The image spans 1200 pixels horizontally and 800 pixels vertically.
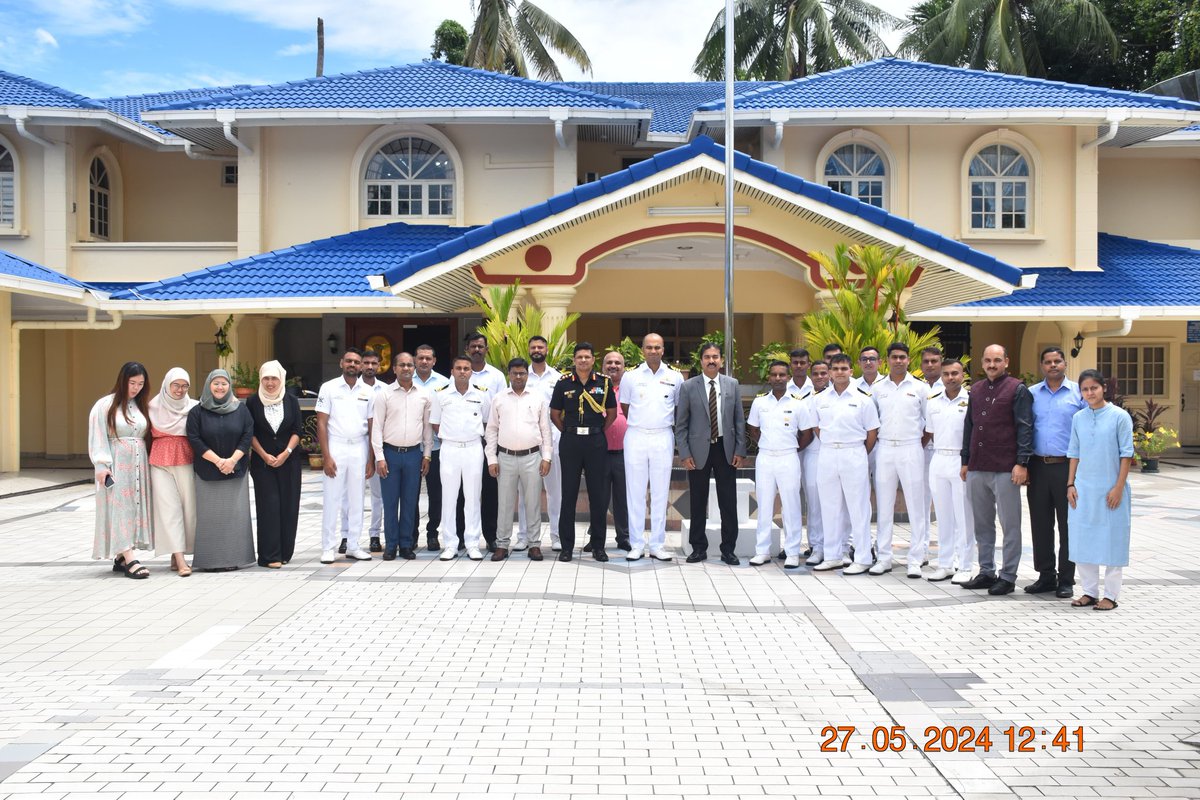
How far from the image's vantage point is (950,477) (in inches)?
337

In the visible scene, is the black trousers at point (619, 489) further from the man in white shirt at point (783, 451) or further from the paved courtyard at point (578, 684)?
the man in white shirt at point (783, 451)

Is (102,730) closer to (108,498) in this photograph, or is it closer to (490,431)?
(108,498)

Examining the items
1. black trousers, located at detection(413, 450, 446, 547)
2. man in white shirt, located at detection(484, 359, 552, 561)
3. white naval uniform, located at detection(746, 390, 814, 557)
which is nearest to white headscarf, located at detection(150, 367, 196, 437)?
black trousers, located at detection(413, 450, 446, 547)

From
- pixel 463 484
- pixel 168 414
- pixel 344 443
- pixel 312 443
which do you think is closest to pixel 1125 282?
pixel 463 484

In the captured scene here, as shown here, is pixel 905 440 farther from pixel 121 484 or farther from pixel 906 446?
pixel 121 484

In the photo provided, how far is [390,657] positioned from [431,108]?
42.9ft

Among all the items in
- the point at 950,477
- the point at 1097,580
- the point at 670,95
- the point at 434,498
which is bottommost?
the point at 1097,580

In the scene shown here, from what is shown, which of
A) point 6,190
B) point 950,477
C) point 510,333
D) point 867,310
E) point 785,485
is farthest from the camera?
point 6,190

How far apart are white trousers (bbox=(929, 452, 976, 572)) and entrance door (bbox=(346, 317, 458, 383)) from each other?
12.2 metres

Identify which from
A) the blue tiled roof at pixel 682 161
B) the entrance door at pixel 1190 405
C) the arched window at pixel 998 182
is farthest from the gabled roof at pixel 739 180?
the entrance door at pixel 1190 405

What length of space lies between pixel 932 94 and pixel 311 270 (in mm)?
11223

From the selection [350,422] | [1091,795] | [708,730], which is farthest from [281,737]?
[350,422]

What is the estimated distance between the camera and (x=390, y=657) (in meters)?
6.29

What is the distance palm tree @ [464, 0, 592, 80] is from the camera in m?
29.9
